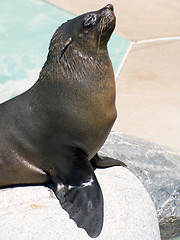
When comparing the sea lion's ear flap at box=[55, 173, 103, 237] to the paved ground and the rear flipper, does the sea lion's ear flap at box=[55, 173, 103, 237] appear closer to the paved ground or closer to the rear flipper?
the rear flipper

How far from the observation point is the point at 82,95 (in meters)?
3.46

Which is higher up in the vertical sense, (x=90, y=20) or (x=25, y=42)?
(x=90, y=20)

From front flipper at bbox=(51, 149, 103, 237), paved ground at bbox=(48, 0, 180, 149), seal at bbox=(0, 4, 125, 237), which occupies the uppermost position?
seal at bbox=(0, 4, 125, 237)

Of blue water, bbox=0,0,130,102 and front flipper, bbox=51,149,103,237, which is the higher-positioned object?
front flipper, bbox=51,149,103,237

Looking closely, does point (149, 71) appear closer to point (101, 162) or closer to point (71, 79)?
point (101, 162)

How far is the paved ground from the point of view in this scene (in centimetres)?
673

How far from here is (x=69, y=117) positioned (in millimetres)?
3453

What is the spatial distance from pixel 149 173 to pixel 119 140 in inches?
24.4

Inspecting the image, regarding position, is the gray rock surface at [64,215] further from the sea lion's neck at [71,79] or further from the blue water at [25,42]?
the blue water at [25,42]

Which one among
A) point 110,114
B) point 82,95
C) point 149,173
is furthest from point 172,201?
point 82,95

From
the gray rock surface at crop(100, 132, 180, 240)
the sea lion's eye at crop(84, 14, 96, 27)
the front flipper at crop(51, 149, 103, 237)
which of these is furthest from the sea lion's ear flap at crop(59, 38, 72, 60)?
the gray rock surface at crop(100, 132, 180, 240)

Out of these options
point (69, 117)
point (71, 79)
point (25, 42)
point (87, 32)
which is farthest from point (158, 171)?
point (25, 42)

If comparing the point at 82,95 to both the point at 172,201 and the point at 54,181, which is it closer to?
the point at 54,181

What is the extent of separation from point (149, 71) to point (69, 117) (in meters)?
5.52
